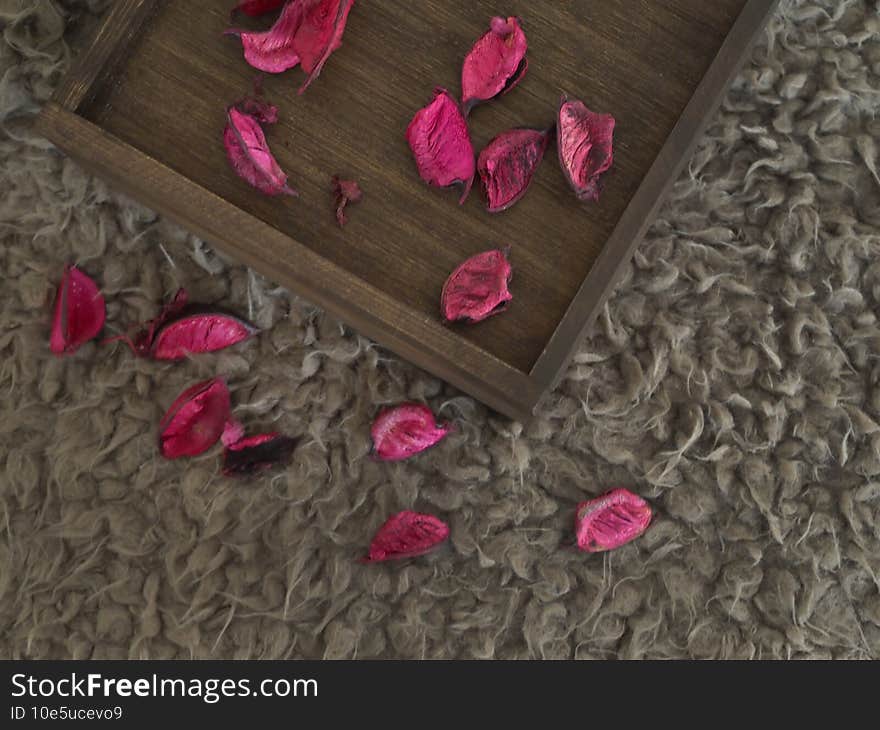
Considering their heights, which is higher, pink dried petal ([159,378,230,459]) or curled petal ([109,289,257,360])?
curled petal ([109,289,257,360])

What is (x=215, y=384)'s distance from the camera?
2.50 feet

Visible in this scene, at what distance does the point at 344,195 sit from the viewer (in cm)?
69

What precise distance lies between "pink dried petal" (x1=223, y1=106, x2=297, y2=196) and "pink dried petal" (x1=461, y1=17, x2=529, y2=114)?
124 mm

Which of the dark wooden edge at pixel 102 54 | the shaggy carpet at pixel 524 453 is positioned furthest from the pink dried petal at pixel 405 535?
the dark wooden edge at pixel 102 54

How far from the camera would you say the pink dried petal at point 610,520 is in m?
0.75

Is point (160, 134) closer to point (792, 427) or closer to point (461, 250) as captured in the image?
point (461, 250)

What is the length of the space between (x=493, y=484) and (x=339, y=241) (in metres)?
0.20

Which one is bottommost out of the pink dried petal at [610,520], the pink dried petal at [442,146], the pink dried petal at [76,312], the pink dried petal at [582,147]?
the pink dried petal at [76,312]

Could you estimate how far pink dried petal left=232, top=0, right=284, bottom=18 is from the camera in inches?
27.5

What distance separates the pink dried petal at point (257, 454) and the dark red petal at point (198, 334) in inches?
2.7

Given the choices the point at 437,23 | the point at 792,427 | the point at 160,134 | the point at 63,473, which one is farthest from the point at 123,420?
the point at 792,427

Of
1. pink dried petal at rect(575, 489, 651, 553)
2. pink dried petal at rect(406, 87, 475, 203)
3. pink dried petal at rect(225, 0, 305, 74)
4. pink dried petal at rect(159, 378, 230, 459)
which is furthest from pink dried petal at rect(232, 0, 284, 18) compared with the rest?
pink dried petal at rect(575, 489, 651, 553)

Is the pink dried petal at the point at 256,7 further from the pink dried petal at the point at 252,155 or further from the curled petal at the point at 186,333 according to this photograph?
the curled petal at the point at 186,333

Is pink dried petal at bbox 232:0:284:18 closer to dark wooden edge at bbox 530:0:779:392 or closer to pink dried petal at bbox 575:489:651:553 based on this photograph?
dark wooden edge at bbox 530:0:779:392
